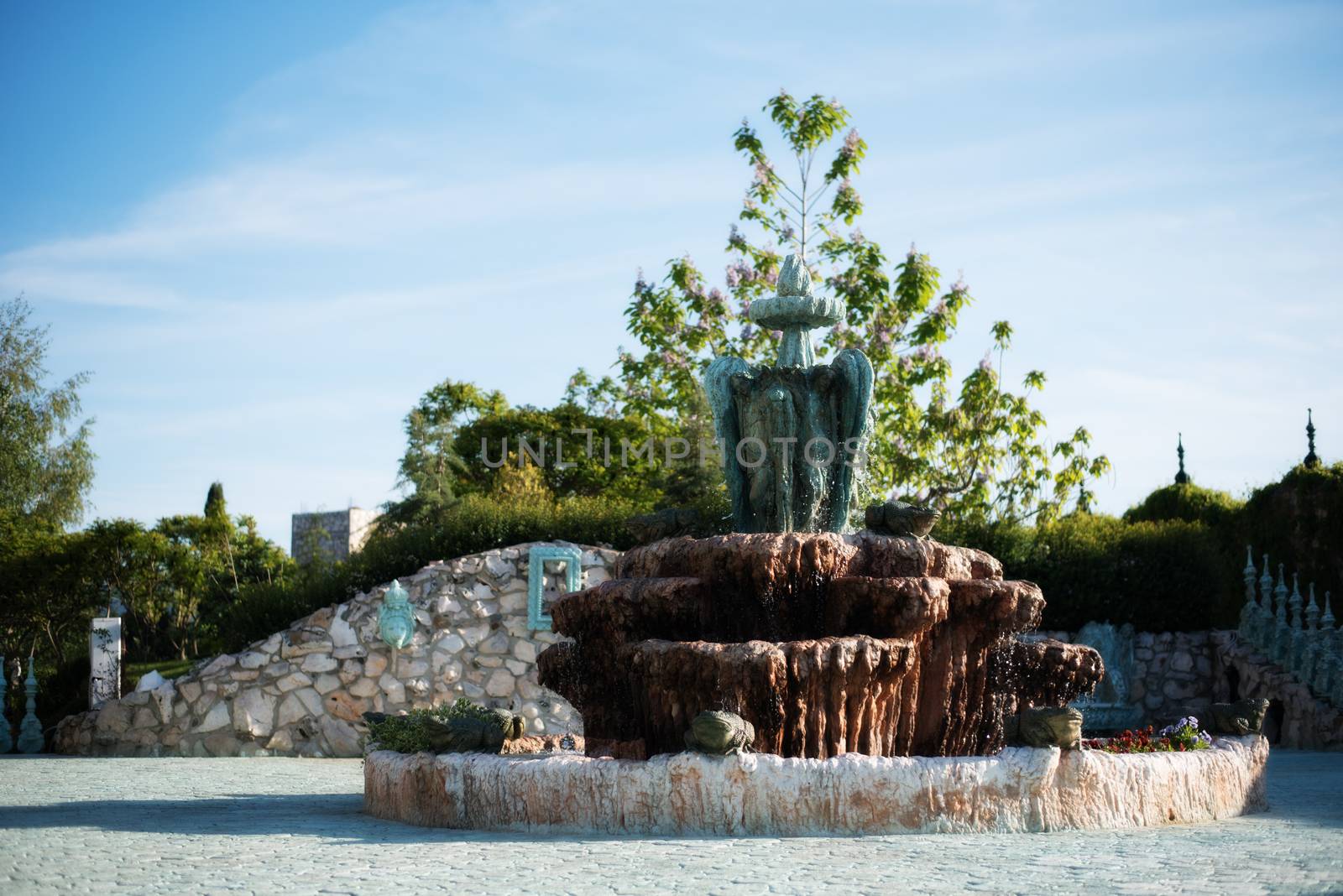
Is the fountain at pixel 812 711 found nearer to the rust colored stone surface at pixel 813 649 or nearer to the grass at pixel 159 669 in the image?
the rust colored stone surface at pixel 813 649

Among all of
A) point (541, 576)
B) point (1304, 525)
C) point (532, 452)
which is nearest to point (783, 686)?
point (541, 576)

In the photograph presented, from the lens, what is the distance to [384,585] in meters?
17.0

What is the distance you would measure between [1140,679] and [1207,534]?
312cm

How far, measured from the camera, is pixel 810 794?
6.99 m

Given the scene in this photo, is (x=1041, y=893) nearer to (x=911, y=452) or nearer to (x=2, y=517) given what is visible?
(x=911, y=452)

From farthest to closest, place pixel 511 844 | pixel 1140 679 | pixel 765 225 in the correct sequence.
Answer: pixel 765 225, pixel 1140 679, pixel 511 844

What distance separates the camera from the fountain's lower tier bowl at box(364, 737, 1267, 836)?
22.9 feet

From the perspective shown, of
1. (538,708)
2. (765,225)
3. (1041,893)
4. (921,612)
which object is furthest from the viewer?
(765,225)

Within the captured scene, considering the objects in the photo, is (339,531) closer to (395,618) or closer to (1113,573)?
(395,618)

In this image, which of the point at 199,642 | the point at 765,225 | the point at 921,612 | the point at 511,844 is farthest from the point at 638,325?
the point at 511,844

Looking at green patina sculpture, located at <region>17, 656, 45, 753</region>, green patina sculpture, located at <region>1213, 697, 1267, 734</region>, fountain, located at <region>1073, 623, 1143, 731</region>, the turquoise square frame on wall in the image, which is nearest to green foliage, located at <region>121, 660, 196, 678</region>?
green patina sculpture, located at <region>17, 656, 45, 753</region>

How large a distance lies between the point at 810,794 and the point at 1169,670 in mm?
12325

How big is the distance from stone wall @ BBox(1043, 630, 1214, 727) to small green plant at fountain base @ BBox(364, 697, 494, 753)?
10.4m

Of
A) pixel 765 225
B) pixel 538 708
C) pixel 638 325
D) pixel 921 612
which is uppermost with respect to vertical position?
pixel 765 225
